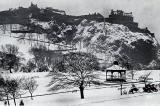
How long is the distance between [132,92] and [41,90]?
129 ft

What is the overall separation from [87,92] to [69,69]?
733 centimetres

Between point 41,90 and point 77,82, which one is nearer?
point 77,82

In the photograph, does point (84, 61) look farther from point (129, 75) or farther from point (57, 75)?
point (129, 75)

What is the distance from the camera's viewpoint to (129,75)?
91500mm

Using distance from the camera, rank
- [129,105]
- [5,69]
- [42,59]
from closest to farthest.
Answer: [129,105] < [5,69] < [42,59]

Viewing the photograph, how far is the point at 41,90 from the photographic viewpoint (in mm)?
75938

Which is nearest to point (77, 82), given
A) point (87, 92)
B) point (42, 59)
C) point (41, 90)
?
point (87, 92)

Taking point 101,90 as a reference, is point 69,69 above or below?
above

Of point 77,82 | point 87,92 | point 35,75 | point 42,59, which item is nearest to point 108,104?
point 77,82

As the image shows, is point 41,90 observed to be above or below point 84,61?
below

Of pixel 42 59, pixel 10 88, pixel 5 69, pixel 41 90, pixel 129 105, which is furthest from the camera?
pixel 42 59

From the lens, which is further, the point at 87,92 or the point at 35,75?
the point at 35,75

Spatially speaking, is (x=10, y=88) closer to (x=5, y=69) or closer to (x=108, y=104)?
(x=108, y=104)

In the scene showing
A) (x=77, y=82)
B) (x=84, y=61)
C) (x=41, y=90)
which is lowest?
(x=41, y=90)
